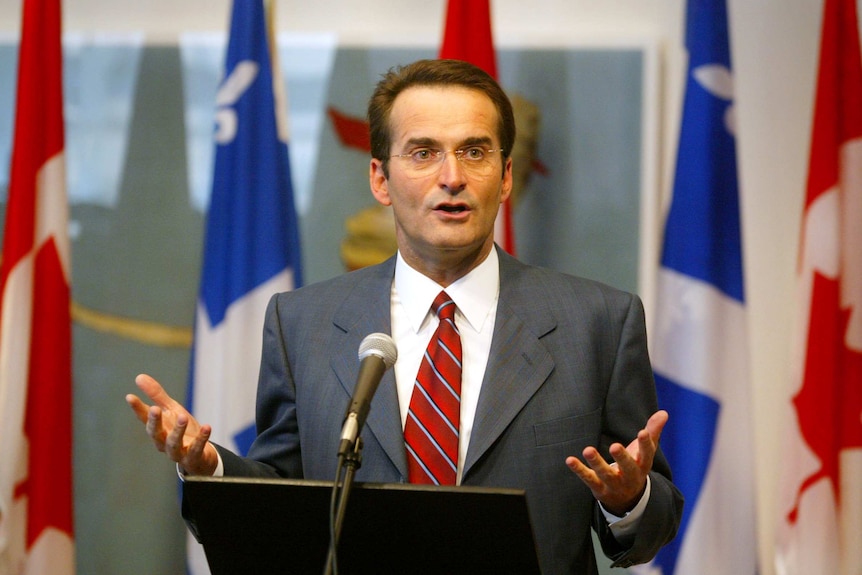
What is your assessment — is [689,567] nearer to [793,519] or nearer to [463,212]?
[793,519]

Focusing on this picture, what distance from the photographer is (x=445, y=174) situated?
1.97 metres

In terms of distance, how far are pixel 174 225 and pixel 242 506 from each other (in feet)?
8.13

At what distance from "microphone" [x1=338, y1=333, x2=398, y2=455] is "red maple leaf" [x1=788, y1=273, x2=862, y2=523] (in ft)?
7.23

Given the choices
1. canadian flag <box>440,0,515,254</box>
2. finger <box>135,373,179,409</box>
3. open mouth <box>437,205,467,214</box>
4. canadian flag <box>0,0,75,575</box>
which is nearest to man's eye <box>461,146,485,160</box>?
open mouth <box>437,205,467,214</box>

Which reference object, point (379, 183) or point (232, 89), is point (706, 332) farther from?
point (232, 89)

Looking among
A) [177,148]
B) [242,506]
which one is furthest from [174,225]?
[242,506]

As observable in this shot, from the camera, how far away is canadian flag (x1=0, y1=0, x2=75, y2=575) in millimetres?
3254

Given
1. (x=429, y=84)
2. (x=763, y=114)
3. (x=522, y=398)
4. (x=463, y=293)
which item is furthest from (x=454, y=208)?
(x=763, y=114)

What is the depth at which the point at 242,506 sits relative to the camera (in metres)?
1.44

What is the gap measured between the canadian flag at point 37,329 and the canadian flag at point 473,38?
1.38 m

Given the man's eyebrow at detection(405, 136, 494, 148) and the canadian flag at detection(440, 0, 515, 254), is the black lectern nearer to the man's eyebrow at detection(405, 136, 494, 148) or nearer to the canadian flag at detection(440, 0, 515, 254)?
the man's eyebrow at detection(405, 136, 494, 148)

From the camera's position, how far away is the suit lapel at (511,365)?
1807mm

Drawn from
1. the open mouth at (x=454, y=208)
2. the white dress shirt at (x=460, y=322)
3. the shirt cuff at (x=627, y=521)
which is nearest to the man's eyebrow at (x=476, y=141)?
the open mouth at (x=454, y=208)

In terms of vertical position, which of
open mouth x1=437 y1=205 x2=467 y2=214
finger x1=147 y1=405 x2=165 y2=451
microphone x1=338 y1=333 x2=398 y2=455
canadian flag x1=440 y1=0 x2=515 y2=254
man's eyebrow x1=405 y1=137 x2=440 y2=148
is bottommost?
finger x1=147 y1=405 x2=165 y2=451
